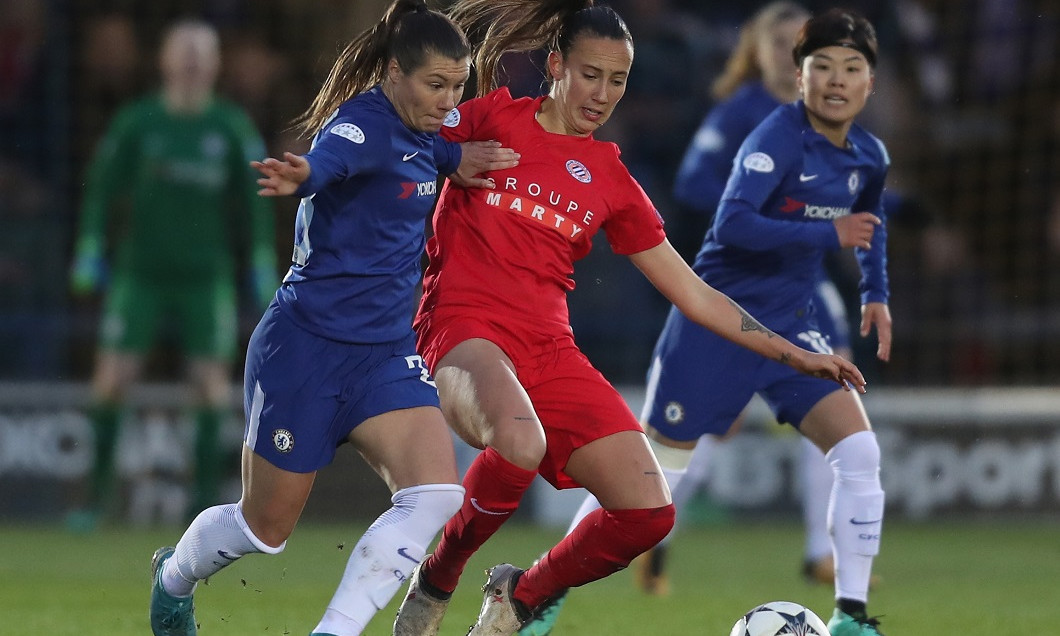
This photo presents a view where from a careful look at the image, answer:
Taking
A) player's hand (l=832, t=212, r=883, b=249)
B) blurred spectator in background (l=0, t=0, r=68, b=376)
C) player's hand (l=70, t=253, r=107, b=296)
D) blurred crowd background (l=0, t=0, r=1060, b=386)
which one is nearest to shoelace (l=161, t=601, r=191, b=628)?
player's hand (l=832, t=212, r=883, b=249)

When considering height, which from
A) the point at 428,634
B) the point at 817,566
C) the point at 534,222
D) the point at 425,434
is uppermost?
the point at 534,222

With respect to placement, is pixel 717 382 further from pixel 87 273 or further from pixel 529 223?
pixel 87 273

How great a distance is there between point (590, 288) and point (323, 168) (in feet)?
25.5

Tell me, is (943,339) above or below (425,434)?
below

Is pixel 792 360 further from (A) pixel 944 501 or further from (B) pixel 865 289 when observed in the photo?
(A) pixel 944 501

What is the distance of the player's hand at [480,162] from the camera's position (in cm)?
492

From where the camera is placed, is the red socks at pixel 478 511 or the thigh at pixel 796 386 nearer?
the red socks at pixel 478 511

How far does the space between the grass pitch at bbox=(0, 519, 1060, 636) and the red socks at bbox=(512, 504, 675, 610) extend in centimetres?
72

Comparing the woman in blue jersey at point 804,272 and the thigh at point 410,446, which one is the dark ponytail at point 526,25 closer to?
the woman in blue jersey at point 804,272

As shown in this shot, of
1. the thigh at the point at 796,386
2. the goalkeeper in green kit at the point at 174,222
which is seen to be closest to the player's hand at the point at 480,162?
the thigh at the point at 796,386

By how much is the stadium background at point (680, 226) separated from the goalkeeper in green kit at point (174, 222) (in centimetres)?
80

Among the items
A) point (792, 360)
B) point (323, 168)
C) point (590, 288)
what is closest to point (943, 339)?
point (590, 288)

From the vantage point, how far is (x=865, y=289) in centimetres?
602

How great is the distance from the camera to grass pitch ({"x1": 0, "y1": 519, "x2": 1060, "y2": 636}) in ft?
19.5
